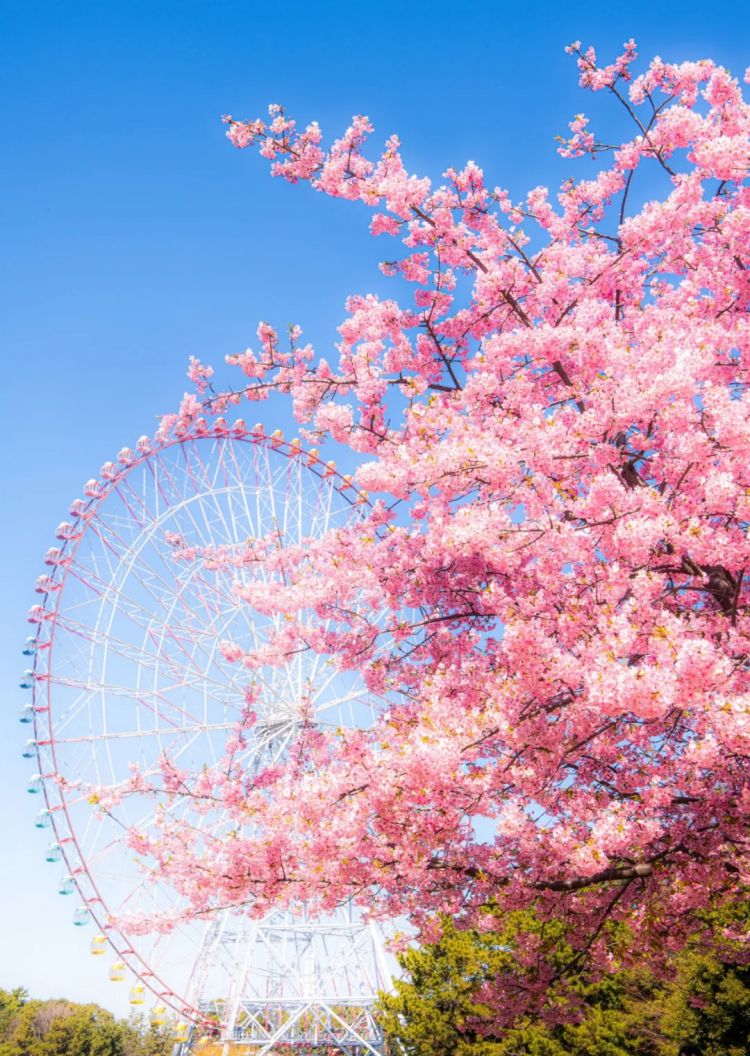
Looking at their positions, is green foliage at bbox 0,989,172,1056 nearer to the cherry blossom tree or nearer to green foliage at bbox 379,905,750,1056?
green foliage at bbox 379,905,750,1056

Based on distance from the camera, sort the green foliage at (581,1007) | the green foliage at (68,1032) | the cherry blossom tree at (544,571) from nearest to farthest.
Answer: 1. the cherry blossom tree at (544,571)
2. the green foliage at (581,1007)
3. the green foliage at (68,1032)

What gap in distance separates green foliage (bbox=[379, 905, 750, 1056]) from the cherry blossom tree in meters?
6.74

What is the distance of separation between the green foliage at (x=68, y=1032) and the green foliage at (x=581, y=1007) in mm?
40790

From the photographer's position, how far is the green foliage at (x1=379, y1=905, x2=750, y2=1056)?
51.5ft

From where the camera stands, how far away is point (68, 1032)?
2395 inches

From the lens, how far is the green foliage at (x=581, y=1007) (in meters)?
15.7

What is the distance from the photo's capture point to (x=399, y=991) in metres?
22.6

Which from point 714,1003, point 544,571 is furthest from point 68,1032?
point 544,571

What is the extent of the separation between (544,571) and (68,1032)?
7158 cm

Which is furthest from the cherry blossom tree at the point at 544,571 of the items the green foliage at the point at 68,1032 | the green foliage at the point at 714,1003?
the green foliage at the point at 68,1032

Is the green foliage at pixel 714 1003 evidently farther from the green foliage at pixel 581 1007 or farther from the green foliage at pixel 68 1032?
the green foliage at pixel 68 1032

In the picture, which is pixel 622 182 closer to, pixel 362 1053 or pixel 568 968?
pixel 568 968

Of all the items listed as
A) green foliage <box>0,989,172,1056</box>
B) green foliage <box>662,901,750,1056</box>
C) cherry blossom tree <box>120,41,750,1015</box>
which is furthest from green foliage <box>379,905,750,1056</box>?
green foliage <box>0,989,172,1056</box>

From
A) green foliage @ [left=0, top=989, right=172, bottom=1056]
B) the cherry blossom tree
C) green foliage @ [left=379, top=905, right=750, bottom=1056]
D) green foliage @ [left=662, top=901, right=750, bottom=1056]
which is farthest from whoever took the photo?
green foliage @ [left=0, top=989, right=172, bottom=1056]
